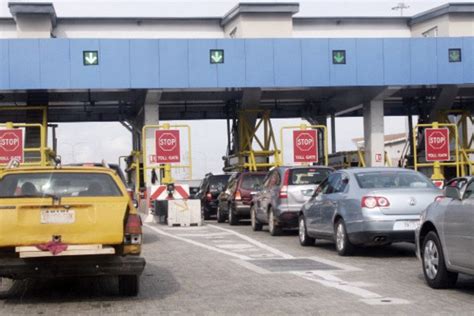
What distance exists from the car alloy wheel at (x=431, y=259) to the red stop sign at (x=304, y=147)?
2138 centimetres

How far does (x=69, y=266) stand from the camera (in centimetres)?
857

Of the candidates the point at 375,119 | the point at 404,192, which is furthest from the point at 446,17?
the point at 404,192

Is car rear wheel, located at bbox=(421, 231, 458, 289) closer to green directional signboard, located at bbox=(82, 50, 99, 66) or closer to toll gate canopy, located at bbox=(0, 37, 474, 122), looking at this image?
toll gate canopy, located at bbox=(0, 37, 474, 122)

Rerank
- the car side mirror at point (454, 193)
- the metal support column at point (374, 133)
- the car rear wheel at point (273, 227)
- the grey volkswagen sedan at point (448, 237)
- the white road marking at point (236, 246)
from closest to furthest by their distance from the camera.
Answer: the grey volkswagen sedan at point (448, 237) < the car side mirror at point (454, 193) < the white road marking at point (236, 246) < the car rear wheel at point (273, 227) < the metal support column at point (374, 133)

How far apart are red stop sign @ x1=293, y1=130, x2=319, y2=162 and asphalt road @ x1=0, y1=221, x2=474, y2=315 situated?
16316mm

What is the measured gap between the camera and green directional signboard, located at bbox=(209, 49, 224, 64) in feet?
108

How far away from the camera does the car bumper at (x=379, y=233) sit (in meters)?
12.8

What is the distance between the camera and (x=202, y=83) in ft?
108

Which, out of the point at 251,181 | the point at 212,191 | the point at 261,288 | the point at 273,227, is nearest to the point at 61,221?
the point at 261,288

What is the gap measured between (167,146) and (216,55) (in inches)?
265

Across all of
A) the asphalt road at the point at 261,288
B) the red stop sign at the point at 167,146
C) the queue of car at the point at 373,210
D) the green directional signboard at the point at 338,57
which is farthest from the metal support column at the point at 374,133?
the asphalt road at the point at 261,288

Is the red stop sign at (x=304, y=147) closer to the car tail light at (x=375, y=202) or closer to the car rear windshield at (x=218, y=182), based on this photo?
the car rear windshield at (x=218, y=182)

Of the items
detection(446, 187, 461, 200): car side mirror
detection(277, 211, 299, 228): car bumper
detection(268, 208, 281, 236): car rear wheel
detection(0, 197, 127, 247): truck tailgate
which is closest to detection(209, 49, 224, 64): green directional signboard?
detection(268, 208, 281, 236): car rear wheel

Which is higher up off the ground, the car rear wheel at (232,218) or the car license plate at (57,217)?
the car license plate at (57,217)
